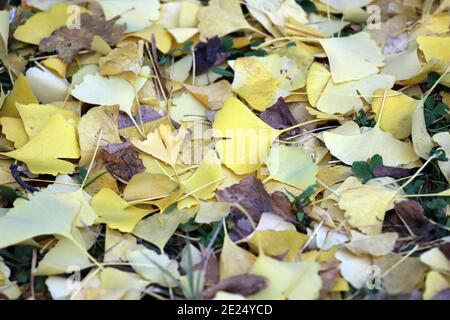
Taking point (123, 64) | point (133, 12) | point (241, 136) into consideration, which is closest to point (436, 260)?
point (241, 136)

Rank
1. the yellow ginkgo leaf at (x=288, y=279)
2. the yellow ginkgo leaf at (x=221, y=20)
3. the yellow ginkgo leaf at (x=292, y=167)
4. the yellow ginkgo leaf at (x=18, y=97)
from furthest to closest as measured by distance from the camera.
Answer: the yellow ginkgo leaf at (x=221, y=20) → the yellow ginkgo leaf at (x=18, y=97) → the yellow ginkgo leaf at (x=292, y=167) → the yellow ginkgo leaf at (x=288, y=279)

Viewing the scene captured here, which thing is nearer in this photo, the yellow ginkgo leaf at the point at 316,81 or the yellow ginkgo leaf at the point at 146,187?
the yellow ginkgo leaf at the point at 146,187

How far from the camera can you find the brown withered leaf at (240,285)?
2.10ft

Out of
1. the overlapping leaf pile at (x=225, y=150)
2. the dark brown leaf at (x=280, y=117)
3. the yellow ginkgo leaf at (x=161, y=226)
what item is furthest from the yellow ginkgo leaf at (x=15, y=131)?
the dark brown leaf at (x=280, y=117)

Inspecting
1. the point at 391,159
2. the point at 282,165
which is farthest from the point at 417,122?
the point at 282,165

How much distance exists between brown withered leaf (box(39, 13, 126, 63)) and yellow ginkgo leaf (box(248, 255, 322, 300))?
474mm

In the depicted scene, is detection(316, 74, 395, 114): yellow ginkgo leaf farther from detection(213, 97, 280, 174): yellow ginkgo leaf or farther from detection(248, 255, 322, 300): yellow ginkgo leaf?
detection(248, 255, 322, 300): yellow ginkgo leaf

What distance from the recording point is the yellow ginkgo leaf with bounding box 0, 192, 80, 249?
687 millimetres

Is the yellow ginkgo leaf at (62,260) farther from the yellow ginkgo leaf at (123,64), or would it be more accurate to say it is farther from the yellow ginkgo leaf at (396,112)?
the yellow ginkgo leaf at (396,112)

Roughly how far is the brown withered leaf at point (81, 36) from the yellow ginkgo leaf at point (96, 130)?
14 cm

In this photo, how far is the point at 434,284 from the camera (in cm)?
65

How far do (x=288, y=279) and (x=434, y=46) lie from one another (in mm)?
447

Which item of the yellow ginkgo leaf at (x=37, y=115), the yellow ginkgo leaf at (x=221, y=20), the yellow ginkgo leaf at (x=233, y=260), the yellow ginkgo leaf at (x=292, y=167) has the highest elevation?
the yellow ginkgo leaf at (x=221, y=20)

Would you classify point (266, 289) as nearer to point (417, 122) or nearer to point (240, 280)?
point (240, 280)
